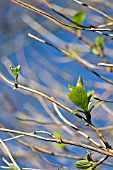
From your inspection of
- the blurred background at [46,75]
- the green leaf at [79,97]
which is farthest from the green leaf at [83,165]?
the blurred background at [46,75]

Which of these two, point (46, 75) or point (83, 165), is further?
point (46, 75)

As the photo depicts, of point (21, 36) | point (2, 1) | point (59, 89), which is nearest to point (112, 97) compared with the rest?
point (59, 89)

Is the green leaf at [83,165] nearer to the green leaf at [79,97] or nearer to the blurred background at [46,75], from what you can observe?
the green leaf at [79,97]

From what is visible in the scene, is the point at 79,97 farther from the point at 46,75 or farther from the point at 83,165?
the point at 46,75

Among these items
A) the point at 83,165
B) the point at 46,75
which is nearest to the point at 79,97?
the point at 83,165

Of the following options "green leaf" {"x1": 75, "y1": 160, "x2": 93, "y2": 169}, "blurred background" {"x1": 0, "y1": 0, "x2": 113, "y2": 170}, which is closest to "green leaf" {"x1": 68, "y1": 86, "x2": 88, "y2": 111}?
"green leaf" {"x1": 75, "y1": 160, "x2": 93, "y2": 169}

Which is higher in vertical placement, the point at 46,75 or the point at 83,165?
the point at 46,75
